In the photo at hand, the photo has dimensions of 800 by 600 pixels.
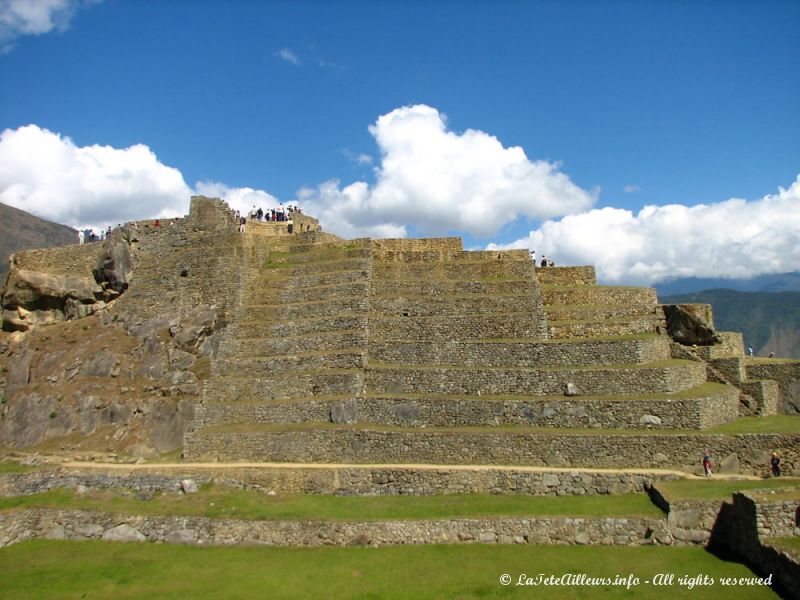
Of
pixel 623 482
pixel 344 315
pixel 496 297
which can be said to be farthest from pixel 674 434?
pixel 344 315

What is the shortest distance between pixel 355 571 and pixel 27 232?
8451 cm

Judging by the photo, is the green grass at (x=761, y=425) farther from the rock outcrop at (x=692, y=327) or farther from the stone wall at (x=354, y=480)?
the rock outcrop at (x=692, y=327)

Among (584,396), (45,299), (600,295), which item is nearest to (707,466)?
(584,396)

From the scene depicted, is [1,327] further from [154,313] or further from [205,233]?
[205,233]

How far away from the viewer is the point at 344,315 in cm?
2989

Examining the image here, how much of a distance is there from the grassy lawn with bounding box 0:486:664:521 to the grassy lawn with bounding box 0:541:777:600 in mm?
1250

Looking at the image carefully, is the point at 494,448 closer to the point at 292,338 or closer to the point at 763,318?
the point at 292,338

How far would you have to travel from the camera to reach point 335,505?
2123 cm

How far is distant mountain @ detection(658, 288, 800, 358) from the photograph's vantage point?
90.9 m

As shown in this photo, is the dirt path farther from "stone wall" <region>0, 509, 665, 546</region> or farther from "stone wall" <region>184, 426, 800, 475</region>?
"stone wall" <region>0, 509, 665, 546</region>

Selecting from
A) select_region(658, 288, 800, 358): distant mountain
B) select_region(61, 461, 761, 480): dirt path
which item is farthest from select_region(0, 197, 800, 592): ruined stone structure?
select_region(658, 288, 800, 358): distant mountain

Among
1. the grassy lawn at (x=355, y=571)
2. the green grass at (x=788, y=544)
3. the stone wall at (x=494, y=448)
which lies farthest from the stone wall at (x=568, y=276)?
the green grass at (x=788, y=544)

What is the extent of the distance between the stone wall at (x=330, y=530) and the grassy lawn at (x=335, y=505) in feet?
1.14

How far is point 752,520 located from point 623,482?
15.8 ft
